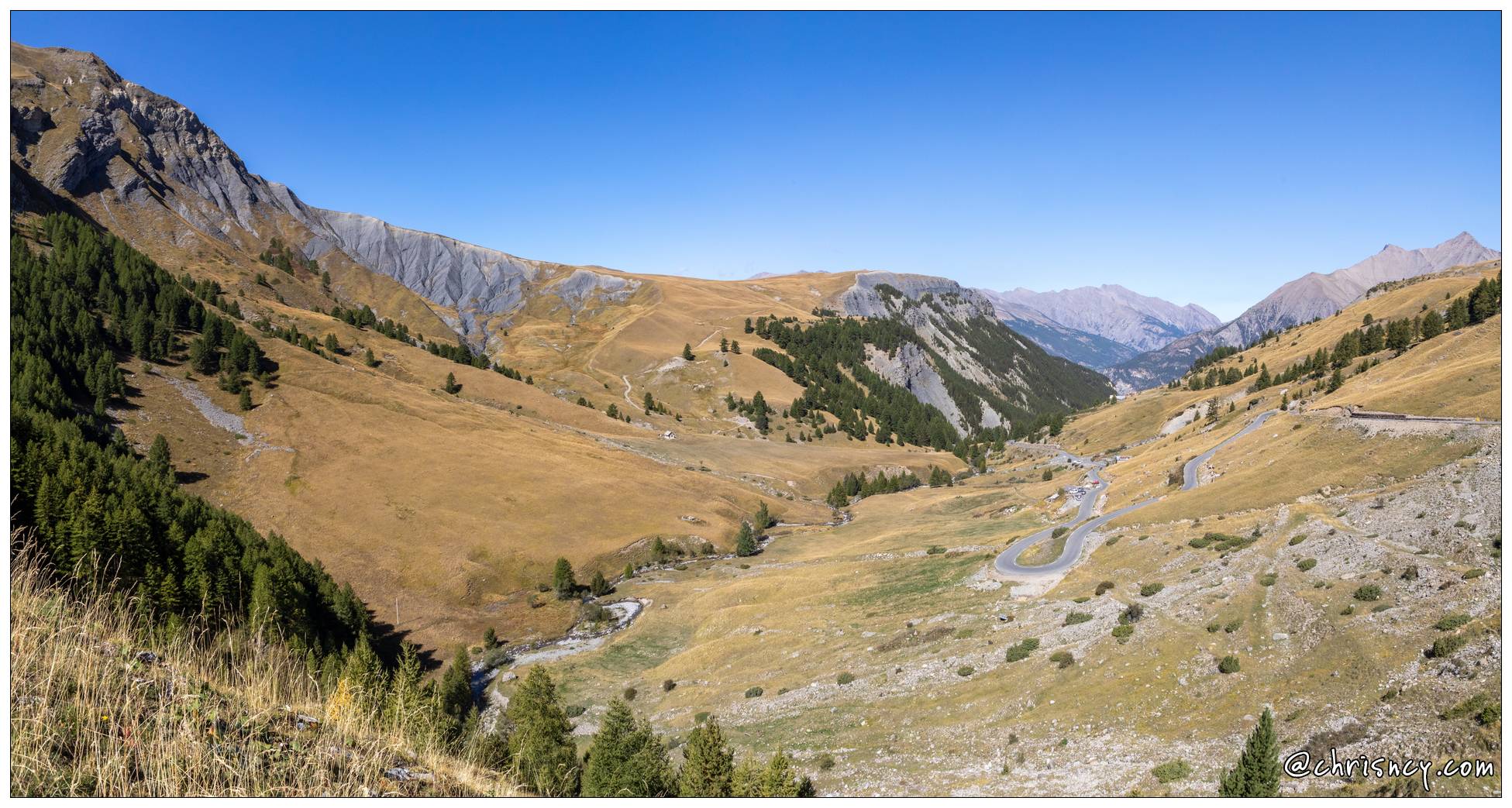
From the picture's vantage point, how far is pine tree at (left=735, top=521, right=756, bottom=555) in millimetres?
102375

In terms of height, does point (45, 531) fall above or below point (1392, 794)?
above

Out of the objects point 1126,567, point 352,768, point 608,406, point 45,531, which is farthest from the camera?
point 608,406

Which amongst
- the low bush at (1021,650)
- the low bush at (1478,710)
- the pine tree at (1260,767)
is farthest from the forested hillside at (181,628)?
the low bush at (1478,710)

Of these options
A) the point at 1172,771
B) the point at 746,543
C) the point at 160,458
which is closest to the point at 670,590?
the point at 746,543

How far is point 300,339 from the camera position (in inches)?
5866

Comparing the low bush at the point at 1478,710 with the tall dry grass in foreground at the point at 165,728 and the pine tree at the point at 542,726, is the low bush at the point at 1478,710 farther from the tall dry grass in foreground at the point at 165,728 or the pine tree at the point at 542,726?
the pine tree at the point at 542,726

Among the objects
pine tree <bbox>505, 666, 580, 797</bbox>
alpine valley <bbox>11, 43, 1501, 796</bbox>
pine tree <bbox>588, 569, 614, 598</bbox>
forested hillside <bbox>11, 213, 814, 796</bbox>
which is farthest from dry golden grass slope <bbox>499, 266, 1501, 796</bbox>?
pine tree <bbox>505, 666, 580, 797</bbox>

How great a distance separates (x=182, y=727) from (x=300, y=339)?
17055 centimetres

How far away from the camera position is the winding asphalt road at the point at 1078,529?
64.8 m

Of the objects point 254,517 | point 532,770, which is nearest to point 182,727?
point 532,770

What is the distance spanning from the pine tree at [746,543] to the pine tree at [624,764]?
2815 inches

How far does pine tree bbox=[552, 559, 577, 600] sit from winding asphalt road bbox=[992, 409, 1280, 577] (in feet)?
169

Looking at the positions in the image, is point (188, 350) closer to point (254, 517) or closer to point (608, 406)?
point (254, 517)

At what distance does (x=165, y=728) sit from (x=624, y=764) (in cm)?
2185
